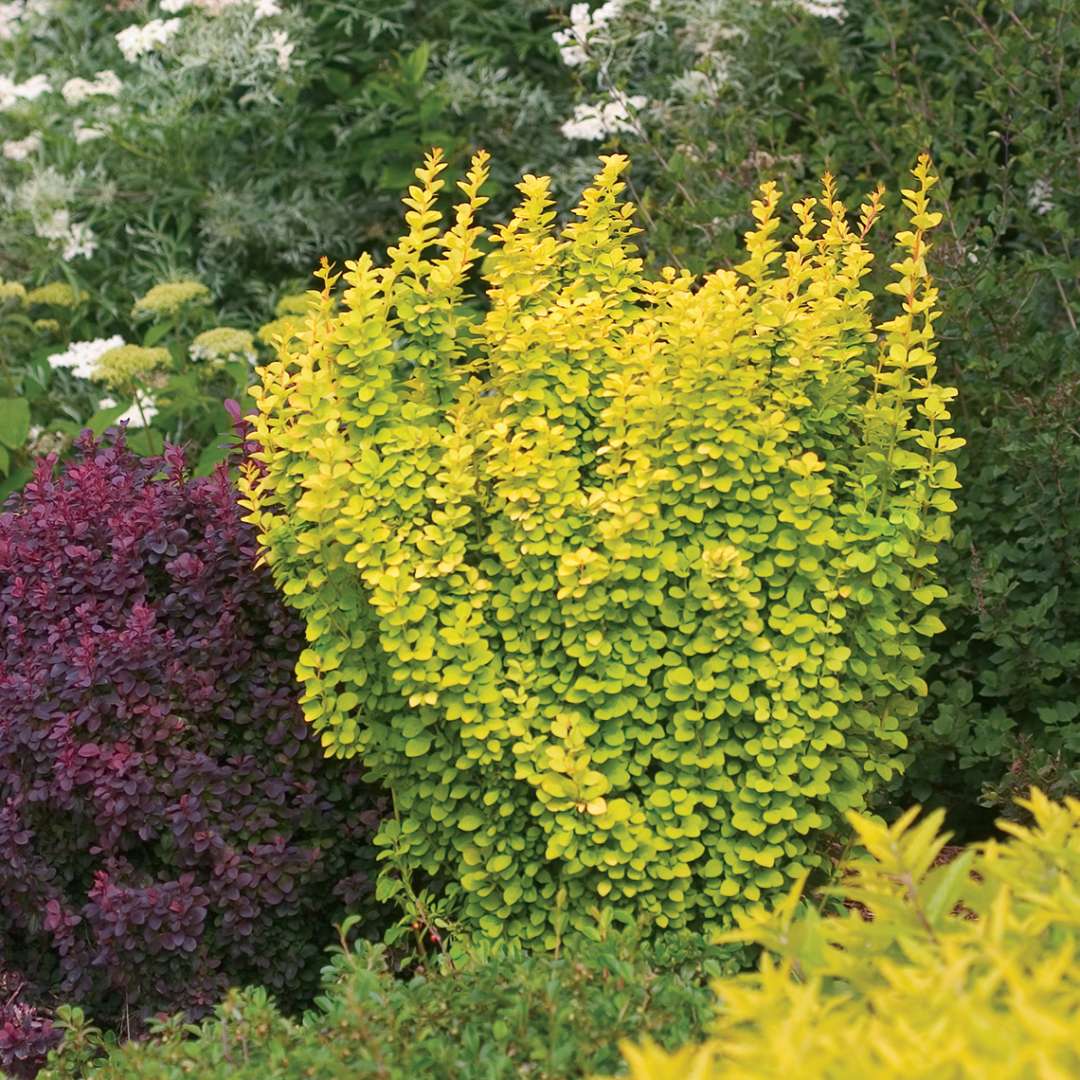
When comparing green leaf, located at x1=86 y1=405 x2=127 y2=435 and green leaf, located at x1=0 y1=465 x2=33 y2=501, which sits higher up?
green leaf, located at x1=86 y1=405 x2=127 y2=435

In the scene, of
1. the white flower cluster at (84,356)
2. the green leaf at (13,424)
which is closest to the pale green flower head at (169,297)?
the white flower cluster at (84,356)

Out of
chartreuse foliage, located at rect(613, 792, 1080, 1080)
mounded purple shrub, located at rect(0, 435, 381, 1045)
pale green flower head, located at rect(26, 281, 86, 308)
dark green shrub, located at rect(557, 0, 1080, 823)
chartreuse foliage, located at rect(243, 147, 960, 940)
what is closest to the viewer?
chartreuse foliage, located at rect(613, 792, 1080, 1080)

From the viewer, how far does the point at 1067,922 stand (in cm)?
183

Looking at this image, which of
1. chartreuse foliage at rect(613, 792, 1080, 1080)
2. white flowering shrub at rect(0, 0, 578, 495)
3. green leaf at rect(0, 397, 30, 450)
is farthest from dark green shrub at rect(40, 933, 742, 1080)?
white flowering shrub at rect(0, 0, 578, 495)

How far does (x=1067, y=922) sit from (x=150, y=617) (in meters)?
2.08

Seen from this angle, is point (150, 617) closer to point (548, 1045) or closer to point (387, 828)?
point (387, 828)

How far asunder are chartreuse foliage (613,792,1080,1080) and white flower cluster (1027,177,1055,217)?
9.61 ft

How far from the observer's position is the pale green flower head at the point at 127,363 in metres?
5.05

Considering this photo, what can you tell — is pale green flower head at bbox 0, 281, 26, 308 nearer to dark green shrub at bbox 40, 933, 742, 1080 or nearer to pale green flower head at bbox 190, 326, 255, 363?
pale green flower head at bbox 190, 326, 255, 363

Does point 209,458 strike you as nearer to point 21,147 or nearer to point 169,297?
point 169,297

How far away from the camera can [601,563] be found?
298 cm

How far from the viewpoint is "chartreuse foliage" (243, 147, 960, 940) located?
303cm

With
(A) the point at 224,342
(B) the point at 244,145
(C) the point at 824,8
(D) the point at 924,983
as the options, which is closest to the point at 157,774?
(D) the point at 924,983

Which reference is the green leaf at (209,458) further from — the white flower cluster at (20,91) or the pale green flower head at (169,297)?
the white flower cluster at (20,91)
